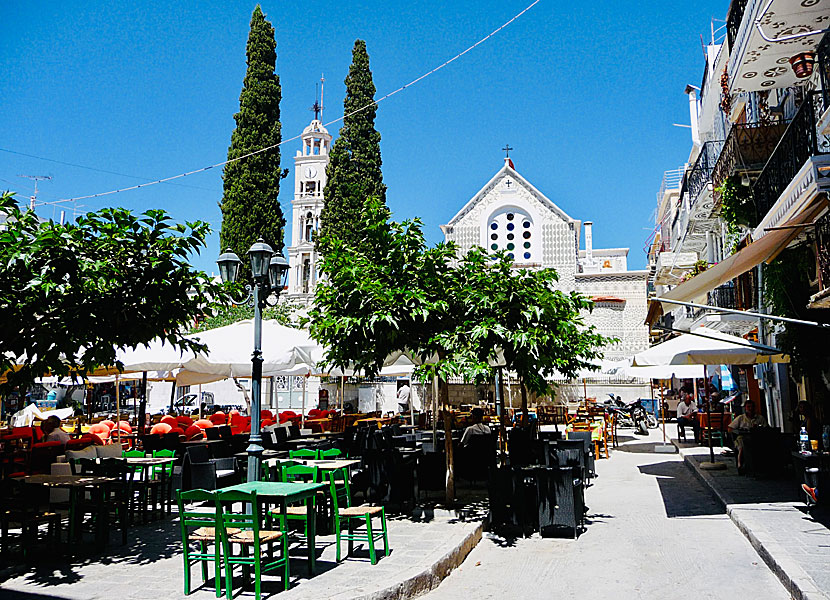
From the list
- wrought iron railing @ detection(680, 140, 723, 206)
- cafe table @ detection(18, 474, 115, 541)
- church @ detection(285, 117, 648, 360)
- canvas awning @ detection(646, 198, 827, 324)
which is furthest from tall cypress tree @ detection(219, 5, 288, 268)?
cafe table @ detection(18, 474, 115, 541)

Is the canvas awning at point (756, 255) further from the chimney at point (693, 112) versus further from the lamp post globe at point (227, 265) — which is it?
the chimney at point (693, 112)

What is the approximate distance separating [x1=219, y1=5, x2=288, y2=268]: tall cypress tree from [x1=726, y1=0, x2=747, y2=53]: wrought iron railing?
72.8ft

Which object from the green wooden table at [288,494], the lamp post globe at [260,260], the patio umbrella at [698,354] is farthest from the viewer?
the patio umbrella at [698,354]

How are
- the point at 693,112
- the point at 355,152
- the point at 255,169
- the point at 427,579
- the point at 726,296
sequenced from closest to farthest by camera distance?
the point at 427,579
the point at 726,296
the point at 693,112
the point at 255,169
the point at 355,152

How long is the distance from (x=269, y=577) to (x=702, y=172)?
18789 mm

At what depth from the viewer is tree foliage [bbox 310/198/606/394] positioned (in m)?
8.85

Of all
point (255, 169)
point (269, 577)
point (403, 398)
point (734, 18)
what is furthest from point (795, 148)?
point (255, 169)

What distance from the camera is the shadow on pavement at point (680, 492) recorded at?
10.8 meters

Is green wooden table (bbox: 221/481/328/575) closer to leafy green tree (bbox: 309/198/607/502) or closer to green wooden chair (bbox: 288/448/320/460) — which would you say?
green wooden chair (bbox: 288/448/320/460)

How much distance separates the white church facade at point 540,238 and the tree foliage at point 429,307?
1442 inches

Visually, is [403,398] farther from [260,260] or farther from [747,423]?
[260,260]

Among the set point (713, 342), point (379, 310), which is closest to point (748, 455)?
point (713, 342)

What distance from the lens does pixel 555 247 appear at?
154 feet

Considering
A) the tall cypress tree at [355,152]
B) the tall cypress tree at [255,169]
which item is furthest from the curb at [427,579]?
the tall cypress tree at [355,152]
